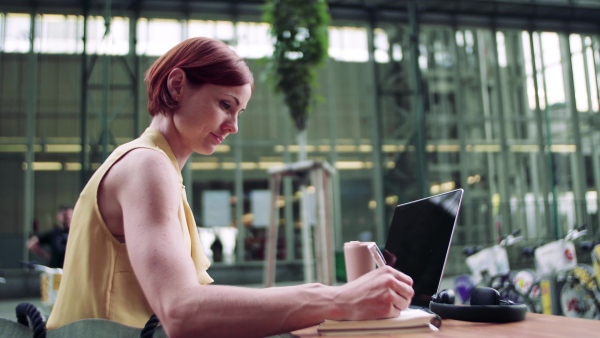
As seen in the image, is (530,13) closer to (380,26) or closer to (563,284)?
(380,26)

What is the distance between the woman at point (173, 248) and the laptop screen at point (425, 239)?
0.34 metres

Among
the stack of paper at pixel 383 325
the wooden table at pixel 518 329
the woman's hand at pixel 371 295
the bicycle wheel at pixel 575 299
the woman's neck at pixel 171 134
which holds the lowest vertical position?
the bicycle wheel at pixel 575 299

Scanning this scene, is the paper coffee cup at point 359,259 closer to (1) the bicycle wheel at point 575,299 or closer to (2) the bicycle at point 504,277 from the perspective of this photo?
(1) the bicycle wheel at point 575,299

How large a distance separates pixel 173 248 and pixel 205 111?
428 mm

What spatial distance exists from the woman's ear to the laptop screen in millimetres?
709

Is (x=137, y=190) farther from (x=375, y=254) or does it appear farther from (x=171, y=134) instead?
(x=375, y=254)

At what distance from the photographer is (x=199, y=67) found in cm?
130

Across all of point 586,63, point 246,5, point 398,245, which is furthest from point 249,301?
point 586,63

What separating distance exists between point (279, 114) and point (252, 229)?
2651 mm

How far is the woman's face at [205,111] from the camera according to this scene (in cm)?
135

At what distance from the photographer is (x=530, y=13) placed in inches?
Answer: 488

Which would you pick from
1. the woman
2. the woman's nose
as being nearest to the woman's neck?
the woman

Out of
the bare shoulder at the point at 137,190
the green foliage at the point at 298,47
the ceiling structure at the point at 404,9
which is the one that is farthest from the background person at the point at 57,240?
the bare shoulder at the point at 137,190

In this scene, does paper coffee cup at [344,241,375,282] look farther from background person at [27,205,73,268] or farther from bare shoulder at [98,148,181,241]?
background person at [27,205,73,268]
